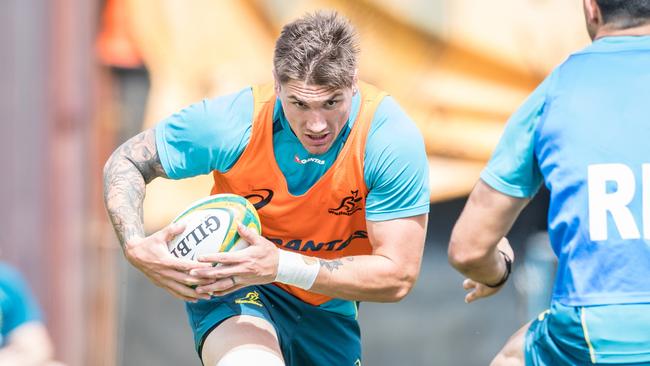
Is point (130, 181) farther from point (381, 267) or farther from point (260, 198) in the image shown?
point (381, 267)

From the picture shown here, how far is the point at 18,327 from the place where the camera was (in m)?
5.12

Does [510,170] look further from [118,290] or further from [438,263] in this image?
[118,290]

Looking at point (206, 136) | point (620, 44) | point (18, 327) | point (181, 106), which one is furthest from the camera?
point (181, 106)

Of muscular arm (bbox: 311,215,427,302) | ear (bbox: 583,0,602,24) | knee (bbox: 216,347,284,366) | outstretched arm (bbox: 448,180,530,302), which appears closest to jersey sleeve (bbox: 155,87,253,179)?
muscular arm (bbox: 311,215,427,302)

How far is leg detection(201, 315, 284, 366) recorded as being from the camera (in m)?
4.53

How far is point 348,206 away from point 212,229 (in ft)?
2.15

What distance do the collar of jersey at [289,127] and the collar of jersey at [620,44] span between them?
1227 millimetres

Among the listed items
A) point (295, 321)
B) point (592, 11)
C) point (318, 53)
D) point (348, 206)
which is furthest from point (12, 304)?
point (592, 11)

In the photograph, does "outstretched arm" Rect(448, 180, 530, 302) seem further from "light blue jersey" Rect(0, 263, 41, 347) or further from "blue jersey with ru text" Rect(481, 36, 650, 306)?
"light blue jersey" Rect(0, 263, 41, 347)

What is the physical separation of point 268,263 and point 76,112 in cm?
507

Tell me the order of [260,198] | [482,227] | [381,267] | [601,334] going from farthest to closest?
[260,198]
[381,267]
[482,227]
[601,334]

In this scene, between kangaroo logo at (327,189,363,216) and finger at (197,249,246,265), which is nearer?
finger at (197,249,246,265)

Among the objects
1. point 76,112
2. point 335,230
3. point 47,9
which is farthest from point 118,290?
point 335,230

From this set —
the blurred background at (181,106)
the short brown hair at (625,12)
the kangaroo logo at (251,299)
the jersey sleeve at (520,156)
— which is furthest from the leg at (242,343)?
the blurred background at (181,106)
